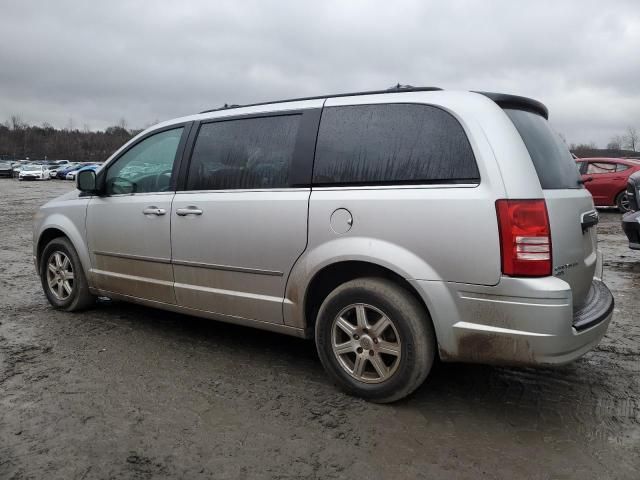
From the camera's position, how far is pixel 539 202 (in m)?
2.74

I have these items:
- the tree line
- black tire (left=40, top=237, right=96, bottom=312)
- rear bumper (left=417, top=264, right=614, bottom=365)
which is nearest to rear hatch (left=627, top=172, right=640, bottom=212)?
rear bumper (left=417, top=264, right=614, bottom=365)

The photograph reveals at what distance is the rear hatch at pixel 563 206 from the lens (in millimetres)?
2822

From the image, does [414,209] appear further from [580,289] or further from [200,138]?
[200,138]

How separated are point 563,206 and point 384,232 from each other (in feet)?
3.13

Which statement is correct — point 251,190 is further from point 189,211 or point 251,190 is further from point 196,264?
point 196,264

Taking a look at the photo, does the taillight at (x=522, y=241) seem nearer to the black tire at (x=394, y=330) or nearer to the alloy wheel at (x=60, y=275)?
the black tire at (x=394, y=330)

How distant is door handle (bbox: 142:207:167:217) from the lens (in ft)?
13.4

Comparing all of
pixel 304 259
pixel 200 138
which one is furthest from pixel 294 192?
pixel 200 138

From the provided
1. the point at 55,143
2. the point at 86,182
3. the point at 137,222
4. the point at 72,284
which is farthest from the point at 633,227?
the point at 55,143

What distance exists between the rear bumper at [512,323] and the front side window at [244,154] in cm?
132

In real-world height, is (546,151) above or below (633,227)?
above

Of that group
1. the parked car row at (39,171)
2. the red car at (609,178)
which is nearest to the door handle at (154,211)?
the red car at (609,178)

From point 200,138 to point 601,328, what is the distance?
2.95 meters

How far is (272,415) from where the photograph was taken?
119 inches
